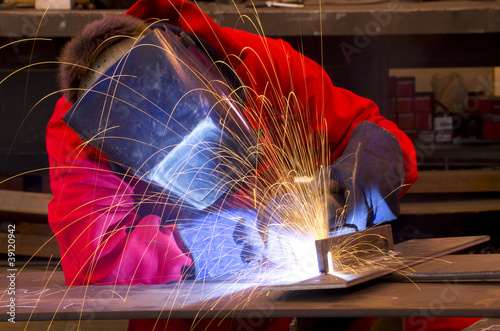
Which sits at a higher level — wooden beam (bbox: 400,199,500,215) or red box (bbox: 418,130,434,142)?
red box (bbox: 418,130,434,142)

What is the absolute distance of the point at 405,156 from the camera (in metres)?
1.93

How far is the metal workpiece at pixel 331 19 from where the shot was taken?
3.08 meters

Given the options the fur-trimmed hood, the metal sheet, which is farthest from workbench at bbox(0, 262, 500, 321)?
the fur-trimmed hood

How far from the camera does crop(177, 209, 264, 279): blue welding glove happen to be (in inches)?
62.9

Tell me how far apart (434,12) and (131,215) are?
2.14 meters

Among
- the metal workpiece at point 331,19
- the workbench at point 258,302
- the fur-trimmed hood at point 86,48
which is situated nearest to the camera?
the workbench at point 258,302

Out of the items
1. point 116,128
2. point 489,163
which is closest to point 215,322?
point 116,128

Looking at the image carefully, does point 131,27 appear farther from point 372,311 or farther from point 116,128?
point 372,311

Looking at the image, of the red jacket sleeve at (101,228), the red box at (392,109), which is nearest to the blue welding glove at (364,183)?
the red jacket sleeve at (101,228)

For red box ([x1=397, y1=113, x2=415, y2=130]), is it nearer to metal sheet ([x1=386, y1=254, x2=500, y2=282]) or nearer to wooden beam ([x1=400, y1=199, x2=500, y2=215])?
wooden beam ([x1=400, y1=199, x2=500, y2=215])

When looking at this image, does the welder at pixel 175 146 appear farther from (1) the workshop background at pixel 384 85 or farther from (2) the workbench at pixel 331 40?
(1) the workshop background at pixel 384 85

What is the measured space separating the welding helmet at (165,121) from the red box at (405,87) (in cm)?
281

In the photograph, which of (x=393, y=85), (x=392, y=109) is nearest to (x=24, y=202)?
(x=392, y=109)

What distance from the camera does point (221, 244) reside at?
161 centimetres
